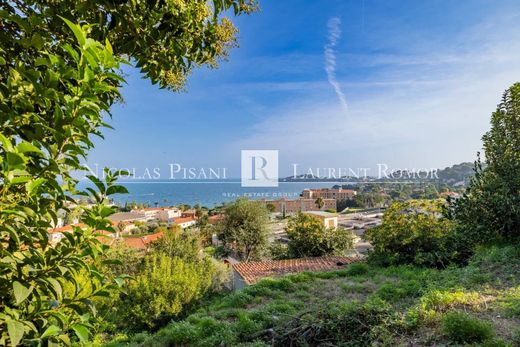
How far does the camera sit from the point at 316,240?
12.4 metres

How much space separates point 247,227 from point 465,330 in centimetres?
1566

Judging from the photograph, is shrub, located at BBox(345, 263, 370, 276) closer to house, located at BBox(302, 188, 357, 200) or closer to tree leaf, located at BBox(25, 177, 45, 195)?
tree leaf, located at BBox(25, 177, 45, 195)

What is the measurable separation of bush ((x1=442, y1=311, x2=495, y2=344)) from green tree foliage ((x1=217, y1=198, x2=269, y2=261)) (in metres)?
15.4

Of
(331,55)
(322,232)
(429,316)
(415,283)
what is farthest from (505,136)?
(331,55)

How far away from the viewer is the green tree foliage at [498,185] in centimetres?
610

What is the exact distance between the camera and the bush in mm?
2562

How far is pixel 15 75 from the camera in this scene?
956 mm

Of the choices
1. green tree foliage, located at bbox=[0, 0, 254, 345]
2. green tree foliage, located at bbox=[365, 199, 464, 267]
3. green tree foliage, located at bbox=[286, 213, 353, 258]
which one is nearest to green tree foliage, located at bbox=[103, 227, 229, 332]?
green tree foliage, located at bbox=[286, 213, 353, 258]

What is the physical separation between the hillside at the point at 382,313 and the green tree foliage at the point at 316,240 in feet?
20.5

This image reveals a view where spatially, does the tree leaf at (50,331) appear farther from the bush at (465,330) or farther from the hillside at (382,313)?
the bush at (465,330)

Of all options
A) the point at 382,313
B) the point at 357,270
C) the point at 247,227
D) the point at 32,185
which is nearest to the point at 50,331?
the point at 32,185

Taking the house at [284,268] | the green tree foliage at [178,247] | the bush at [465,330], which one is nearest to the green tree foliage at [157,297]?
the house at [284,268]

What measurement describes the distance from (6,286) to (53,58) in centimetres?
61

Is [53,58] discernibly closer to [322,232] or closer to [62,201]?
[62,201]
